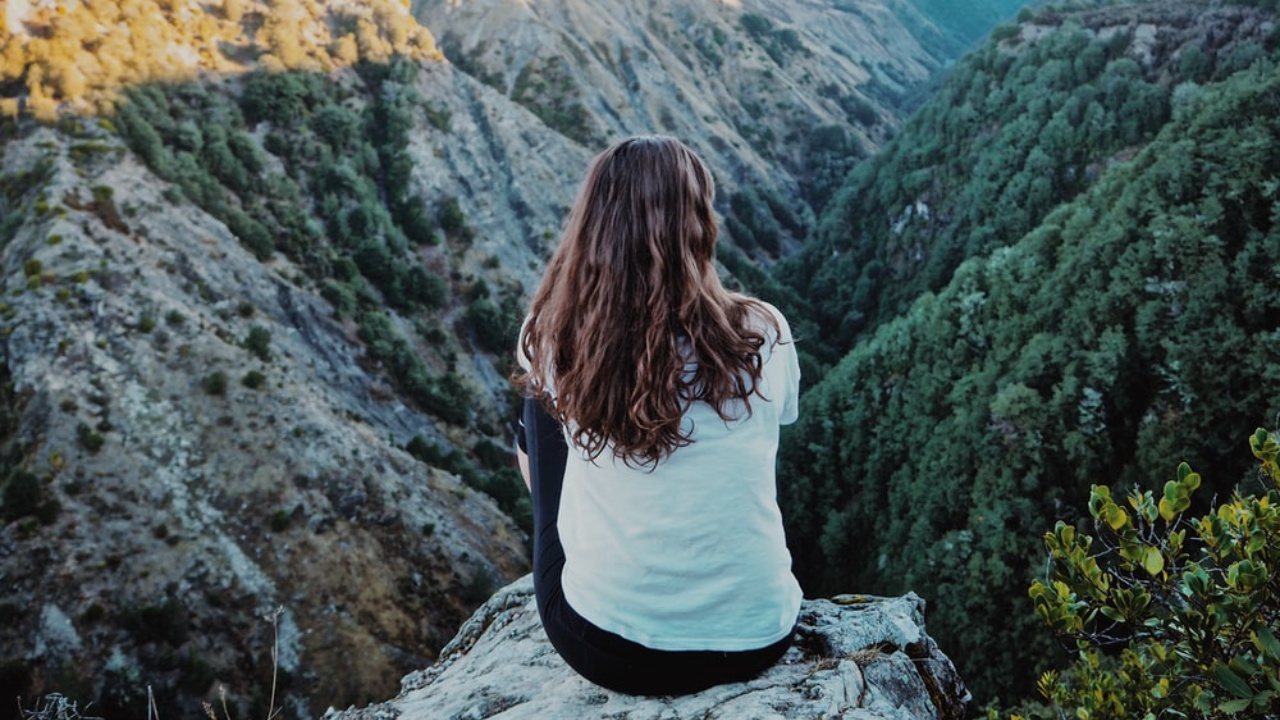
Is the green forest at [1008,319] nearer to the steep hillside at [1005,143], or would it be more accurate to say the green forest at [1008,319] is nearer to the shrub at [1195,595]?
the shrub at [1195,595]

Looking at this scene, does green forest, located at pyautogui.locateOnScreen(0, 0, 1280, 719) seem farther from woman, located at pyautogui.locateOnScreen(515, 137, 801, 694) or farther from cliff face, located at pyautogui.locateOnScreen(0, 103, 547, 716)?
cliff face, located at pyautogui.locateOnScreen(0, 103, 547, 716)

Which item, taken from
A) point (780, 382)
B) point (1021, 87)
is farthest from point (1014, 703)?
point (1021, 87)

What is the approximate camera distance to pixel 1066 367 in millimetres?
31156

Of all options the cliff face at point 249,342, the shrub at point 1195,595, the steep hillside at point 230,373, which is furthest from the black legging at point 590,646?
the steep hillside at point 230,373

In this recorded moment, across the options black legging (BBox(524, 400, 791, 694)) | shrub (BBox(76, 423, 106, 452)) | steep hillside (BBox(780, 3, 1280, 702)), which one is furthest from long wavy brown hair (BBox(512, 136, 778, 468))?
shrub (BBox(76, 423, 106, 452))

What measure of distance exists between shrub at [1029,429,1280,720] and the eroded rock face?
1.19 meters

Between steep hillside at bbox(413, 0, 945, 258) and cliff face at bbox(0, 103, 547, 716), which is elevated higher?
steep hillside at bbox(413, 0, 945, 258)

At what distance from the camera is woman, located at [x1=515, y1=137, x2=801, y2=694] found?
3357 mm

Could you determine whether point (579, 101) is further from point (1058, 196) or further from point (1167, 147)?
point (1167, 147)

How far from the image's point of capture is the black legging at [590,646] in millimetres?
3752

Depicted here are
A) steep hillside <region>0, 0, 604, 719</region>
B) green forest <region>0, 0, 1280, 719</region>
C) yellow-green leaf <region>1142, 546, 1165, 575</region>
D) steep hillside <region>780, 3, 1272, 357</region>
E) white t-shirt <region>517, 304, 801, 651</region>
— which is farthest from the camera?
steep hillside <region>780, 3, 1272, 357</region>

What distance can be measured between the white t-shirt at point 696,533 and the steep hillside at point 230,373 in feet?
49.6

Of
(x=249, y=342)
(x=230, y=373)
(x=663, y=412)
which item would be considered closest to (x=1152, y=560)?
(x=663, y=412)

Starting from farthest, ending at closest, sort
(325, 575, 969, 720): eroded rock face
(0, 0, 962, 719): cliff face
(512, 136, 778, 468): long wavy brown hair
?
(0, 0, 962, 719): cliff face, (325, 575, 969, 720): eroded rock face, (512, 136, 778, 468): long wavy brown hair
